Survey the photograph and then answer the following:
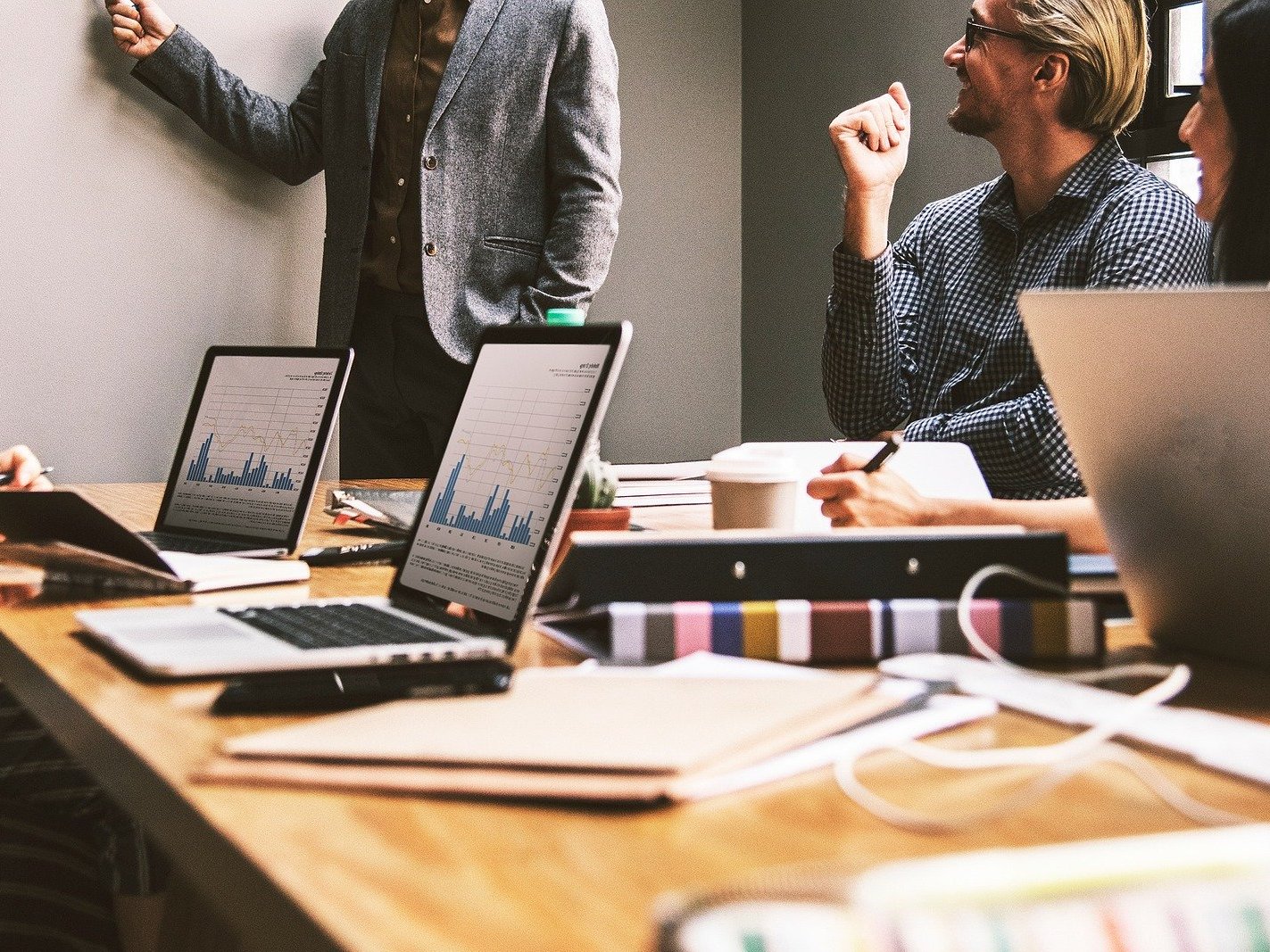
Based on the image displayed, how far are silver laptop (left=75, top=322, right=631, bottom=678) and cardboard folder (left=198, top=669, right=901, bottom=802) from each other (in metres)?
0.15

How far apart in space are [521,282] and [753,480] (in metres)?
1.72

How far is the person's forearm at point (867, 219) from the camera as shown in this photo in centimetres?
192

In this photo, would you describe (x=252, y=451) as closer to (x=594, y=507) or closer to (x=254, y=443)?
(x=254, y=443)

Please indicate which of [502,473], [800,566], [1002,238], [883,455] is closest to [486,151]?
[1002,238]

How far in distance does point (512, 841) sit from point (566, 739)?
0.27ft

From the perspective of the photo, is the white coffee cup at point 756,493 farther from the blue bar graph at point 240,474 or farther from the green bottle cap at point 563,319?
the blue bar graph at point 240,474

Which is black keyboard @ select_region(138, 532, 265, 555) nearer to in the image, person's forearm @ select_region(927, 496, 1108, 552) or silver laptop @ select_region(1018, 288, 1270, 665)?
person's forearm @ select_region(927, 496, 1108, 552)

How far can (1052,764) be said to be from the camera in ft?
1.82

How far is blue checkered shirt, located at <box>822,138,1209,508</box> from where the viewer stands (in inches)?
71.0

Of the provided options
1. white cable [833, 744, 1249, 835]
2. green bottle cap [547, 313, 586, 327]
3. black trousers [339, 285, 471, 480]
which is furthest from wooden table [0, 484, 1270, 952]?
black trousers [339, 285, 471, 480]

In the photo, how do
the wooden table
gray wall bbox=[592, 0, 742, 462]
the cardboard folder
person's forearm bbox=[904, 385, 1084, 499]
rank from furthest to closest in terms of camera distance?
1. gray wall bbox=[592, 0, 742, 462]
2. person's forearm bbox=[904, 385, 1084, 499]
3. the cardboard folder
4. the wooden table

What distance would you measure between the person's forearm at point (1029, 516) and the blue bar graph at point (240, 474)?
0.68 m

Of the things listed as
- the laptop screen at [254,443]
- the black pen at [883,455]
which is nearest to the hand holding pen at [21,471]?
the laptop screen at [254,443]

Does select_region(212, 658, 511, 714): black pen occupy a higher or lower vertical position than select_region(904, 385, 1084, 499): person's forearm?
lower
